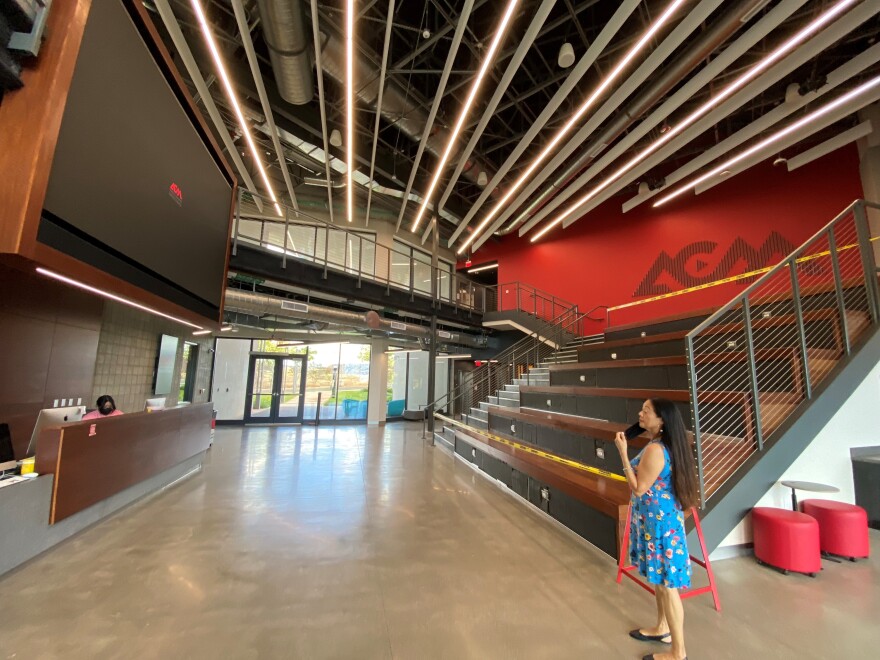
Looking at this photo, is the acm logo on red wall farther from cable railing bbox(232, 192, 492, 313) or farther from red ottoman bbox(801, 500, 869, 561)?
red ottoman bbox(801, 500, 869, 561)

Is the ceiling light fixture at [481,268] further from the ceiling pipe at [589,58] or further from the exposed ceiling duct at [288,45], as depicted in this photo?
the exposed ceiling duct at [288,45]

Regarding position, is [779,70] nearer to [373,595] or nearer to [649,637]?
[649,637]

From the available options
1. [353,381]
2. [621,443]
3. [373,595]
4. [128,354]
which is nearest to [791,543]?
[621,443]

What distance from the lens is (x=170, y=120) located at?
8.50ft

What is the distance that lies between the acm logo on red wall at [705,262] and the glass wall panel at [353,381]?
30.4ft

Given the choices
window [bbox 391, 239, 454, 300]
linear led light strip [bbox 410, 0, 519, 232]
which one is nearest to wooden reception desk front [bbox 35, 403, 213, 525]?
linear led light strip [bbox 410, 0, 519, 232]

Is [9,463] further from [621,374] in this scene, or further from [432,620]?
[621,374]

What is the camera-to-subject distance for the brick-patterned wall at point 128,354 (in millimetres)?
5465

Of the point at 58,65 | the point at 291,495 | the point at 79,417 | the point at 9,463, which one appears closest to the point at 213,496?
the point at 291,495

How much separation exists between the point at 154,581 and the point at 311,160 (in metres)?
9.50

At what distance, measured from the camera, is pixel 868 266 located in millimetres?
3658

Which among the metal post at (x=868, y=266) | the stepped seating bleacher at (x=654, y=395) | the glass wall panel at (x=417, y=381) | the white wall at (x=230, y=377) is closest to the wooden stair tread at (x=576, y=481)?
the stepped seating bleacher at (x=654, y=395)

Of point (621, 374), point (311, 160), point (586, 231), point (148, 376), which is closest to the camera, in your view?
point (621, 374)

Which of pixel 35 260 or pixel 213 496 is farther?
pixel 213 496
